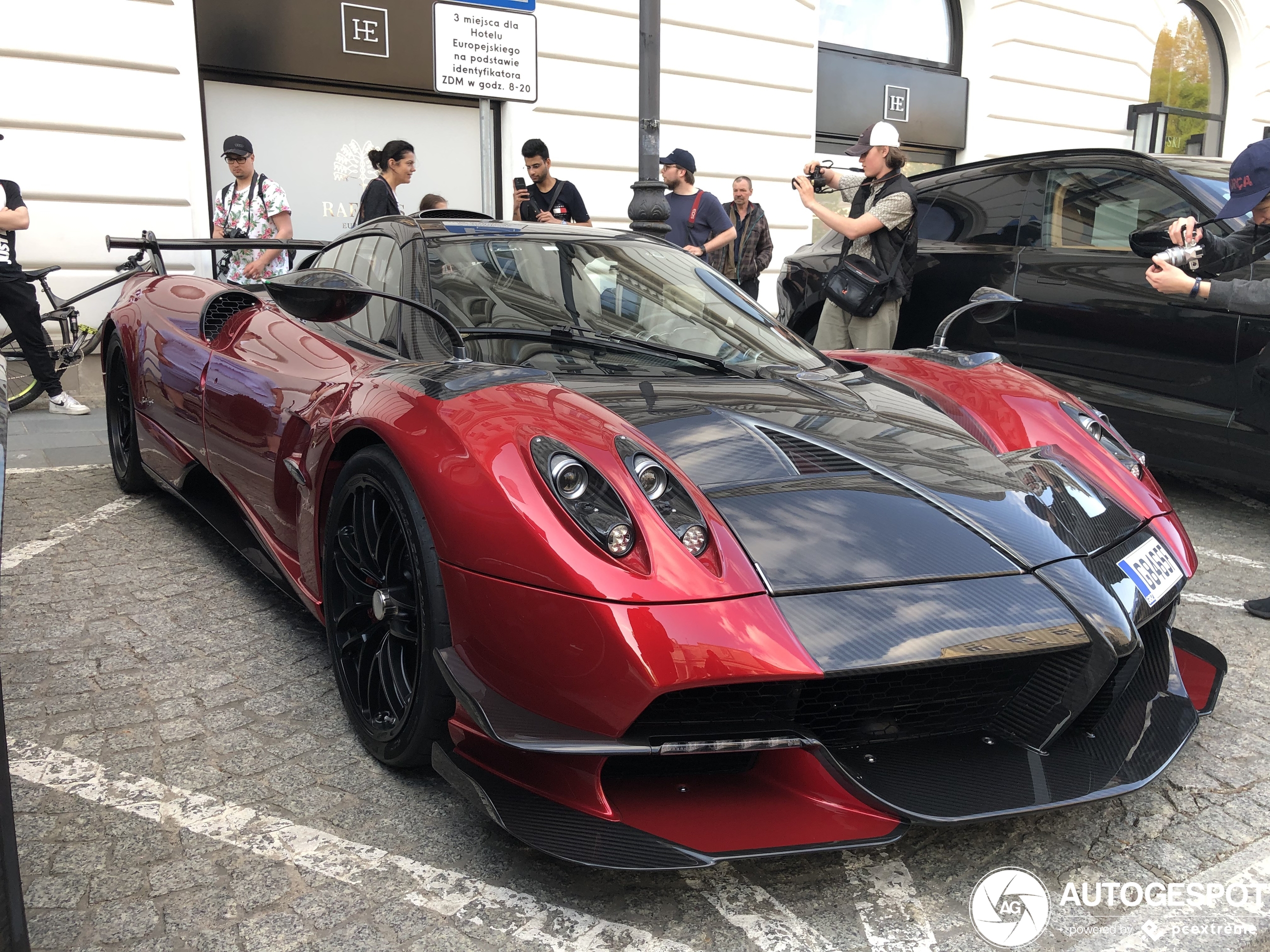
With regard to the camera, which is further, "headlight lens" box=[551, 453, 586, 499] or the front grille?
"headlight lens" box=[551, 453, 586, 499]

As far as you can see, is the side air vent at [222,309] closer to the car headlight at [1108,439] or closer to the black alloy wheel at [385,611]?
the black alloy wheel at [385,611]

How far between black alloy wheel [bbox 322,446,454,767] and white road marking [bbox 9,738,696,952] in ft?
0.83

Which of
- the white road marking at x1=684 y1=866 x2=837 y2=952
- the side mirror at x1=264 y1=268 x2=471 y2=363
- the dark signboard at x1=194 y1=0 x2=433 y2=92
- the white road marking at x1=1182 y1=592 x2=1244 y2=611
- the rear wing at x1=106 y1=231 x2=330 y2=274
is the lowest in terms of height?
the white road marking at x1=1182 y1=592 x2=1244 y2=611

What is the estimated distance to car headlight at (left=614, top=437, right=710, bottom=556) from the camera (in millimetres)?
1886

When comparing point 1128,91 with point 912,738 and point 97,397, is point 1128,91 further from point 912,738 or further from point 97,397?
point 912,738

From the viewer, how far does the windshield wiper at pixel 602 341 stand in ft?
8.87

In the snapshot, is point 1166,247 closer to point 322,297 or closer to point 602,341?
point 602,341

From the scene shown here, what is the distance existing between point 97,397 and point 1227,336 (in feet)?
22.5

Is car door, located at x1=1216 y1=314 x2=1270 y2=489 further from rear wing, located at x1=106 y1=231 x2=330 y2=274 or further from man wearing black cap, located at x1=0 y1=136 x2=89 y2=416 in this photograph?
man wearing black cap, located at x1=0 y1=136 x2=89 y2=416

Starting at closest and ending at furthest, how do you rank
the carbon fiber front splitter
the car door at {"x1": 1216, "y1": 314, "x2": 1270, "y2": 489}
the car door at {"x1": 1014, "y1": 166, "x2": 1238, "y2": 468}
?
the carbon fiber front splitter → the car door at {"x1": 1216, "y1": 314, "x2": 1270, "y2": 489} → the car door at {"x1": 1014, "y1": 166, "x2": 1238, "y2": 468}

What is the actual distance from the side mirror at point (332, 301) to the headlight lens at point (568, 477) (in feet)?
1.93

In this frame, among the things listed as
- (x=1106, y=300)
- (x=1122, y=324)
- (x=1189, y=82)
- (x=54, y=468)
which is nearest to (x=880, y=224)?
(x=1106, y=300)

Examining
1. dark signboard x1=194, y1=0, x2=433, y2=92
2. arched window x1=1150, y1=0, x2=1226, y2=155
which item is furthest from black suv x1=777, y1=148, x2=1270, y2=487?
arched window x1=1150, y1=0, x2=1226, y2=155

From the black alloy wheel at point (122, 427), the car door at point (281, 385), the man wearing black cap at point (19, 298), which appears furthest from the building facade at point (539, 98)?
the car door at point (281, 385)
